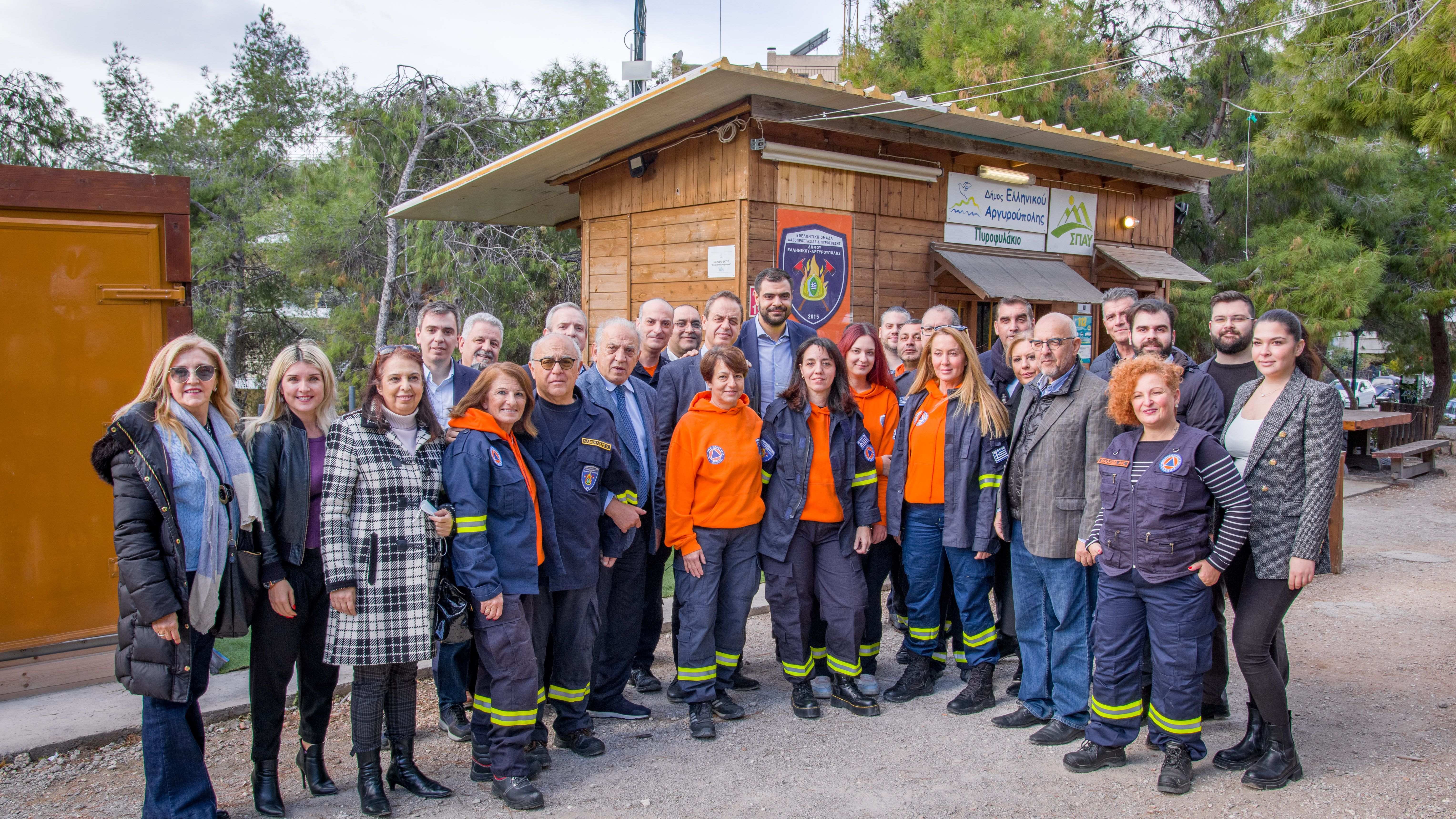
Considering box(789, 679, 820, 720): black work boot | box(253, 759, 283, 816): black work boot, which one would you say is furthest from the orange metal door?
box(789, 679, 820, 720): black work boot

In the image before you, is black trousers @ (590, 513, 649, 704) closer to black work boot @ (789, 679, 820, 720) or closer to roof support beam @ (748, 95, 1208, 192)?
black work boot @ (789, 679, 820, 720)

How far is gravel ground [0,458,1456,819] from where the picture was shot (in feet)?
11.3

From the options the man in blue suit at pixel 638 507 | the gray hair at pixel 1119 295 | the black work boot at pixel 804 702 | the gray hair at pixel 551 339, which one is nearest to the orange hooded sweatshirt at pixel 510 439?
the gray hair at pixel 551 339

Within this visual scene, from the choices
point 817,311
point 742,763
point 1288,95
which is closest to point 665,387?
point 742,763

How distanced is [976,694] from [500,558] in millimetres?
2416

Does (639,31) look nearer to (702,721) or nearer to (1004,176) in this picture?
(1004,176)

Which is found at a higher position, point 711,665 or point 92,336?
point 92,336

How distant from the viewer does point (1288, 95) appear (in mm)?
7512

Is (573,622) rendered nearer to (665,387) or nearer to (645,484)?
(645,484)

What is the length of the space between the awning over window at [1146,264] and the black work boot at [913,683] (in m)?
7.42

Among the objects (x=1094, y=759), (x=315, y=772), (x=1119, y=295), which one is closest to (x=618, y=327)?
(x=315, y=772)

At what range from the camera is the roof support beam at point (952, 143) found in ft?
25.7

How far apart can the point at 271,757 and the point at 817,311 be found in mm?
5995

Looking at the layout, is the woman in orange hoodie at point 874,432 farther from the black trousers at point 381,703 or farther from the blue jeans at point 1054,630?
the black trousers at point 381,703
